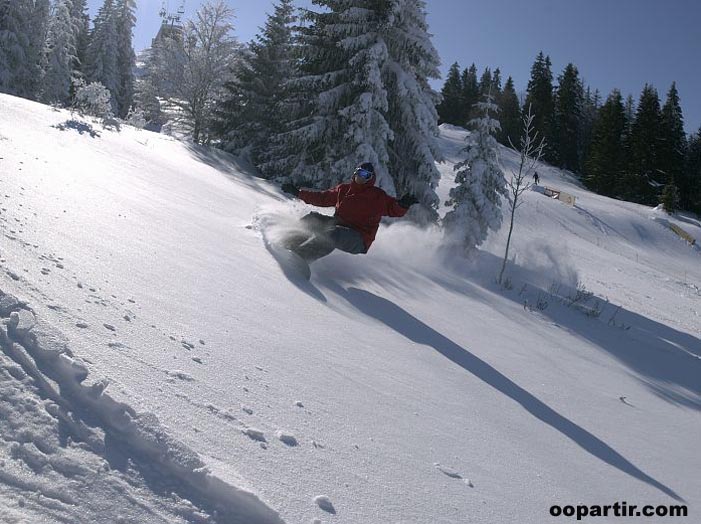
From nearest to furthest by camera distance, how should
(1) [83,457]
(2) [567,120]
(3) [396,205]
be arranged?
1. (1) [83,457]
2. (3) [396,205]
3. (2) [567,120]

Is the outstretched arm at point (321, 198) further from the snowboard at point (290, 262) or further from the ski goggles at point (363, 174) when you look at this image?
the snowboard at point (290, 262)

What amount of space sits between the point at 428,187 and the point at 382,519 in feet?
50.1

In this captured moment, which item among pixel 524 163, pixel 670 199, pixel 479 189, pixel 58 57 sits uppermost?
pixel 670 199

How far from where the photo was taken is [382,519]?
1.97 m

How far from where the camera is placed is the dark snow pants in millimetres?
6242

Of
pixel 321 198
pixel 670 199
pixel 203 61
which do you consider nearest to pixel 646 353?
pixel 321 198

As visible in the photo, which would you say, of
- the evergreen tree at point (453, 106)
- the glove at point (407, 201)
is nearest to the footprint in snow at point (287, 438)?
the glove at point (407, 201)

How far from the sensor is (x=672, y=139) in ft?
173

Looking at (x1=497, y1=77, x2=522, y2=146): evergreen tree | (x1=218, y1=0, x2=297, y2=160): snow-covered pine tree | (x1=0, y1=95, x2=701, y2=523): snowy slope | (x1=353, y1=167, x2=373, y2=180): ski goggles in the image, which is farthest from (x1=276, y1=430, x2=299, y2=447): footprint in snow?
(x1=497, y1=77, x2=522, y2=146): evergreen tree

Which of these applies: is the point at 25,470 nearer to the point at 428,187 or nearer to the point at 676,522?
the point at 676,522

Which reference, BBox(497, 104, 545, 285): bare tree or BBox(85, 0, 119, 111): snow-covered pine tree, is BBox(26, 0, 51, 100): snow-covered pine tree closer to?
BBox(85, 0, 119, 111): snow-covered pine tree

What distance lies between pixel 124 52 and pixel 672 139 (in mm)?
54813

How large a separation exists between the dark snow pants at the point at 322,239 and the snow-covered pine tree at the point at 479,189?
376 inches

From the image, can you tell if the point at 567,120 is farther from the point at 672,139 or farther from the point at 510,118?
the point at 672,139
